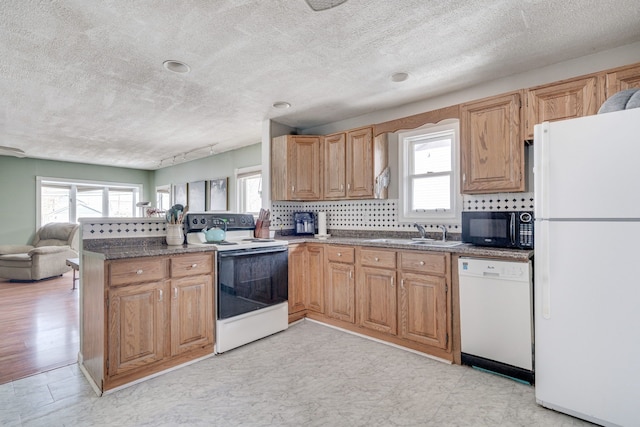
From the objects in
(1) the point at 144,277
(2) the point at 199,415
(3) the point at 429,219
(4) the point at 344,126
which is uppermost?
(4) the point at 344,126

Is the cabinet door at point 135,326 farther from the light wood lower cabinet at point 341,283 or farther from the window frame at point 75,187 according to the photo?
the window frame at point 75,187

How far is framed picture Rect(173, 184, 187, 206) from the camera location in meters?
7.35

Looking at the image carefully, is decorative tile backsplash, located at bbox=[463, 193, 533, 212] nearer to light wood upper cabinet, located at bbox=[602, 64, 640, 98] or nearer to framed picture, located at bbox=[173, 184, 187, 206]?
light wood upper cabinet, located at bbox=[602, 64, 640, 98]

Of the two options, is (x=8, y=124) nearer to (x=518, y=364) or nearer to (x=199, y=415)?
(x=199, y=415)

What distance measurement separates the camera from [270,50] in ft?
7.88

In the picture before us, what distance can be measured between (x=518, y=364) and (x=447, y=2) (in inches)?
92.9

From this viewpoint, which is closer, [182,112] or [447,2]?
[447,2]

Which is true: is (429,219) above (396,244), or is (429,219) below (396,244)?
above

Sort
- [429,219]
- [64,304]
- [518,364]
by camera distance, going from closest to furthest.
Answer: [518,364]
[429,219]
[64,304]

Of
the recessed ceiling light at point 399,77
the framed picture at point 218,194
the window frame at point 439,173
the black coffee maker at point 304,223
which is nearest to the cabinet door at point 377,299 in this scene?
the window frame at point 439,173

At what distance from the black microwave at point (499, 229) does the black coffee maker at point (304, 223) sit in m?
1.95

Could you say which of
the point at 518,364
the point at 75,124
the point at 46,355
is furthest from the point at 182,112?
the point at 518,364

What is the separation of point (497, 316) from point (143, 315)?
2499mm

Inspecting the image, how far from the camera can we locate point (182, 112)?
3.88 m
